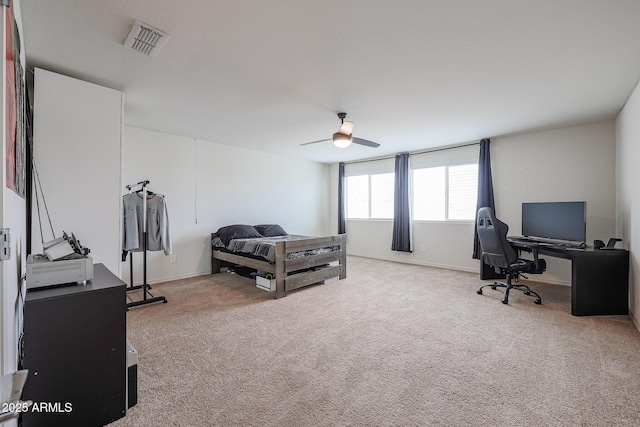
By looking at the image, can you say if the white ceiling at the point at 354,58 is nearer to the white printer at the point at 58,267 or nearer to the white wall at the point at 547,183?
the white wall at the point at 547,183

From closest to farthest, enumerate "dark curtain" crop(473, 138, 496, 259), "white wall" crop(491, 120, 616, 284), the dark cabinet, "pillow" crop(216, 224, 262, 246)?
the dark cabinet < "white wall" crop(491, 120, 616, 284) < "pillow" crop(216, 224, 262, 246) < "dark curtain" crop(473, 138, 496, 259)

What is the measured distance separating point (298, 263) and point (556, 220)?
11.5ft

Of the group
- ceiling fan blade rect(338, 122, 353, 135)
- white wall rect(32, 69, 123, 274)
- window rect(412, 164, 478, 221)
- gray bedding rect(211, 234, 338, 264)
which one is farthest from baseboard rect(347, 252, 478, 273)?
white wall rect(32, 69, 123, 274)

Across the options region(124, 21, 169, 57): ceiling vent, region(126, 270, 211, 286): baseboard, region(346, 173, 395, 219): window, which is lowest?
region(126, 270, 211, 286): baseboard

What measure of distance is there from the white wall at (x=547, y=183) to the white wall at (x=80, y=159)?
5.10 metres

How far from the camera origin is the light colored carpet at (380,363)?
157cm

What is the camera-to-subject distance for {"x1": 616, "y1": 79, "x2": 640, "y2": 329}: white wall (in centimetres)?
275

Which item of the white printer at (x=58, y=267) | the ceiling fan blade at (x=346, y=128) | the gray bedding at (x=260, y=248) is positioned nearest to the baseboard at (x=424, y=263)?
the gray bedding at (x=260, y=248)

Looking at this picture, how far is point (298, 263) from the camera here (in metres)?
3.80

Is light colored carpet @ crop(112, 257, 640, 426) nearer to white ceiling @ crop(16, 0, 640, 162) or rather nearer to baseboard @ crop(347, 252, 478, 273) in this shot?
baseboard @ crop(347, 252, 478, 273)

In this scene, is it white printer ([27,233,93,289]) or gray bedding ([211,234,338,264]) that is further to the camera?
gray bedding ([211,234,338,264])

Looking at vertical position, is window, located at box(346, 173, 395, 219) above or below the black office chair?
above

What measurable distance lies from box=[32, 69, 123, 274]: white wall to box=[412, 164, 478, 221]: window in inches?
198

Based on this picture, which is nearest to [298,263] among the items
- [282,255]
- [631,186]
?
[282,255]
